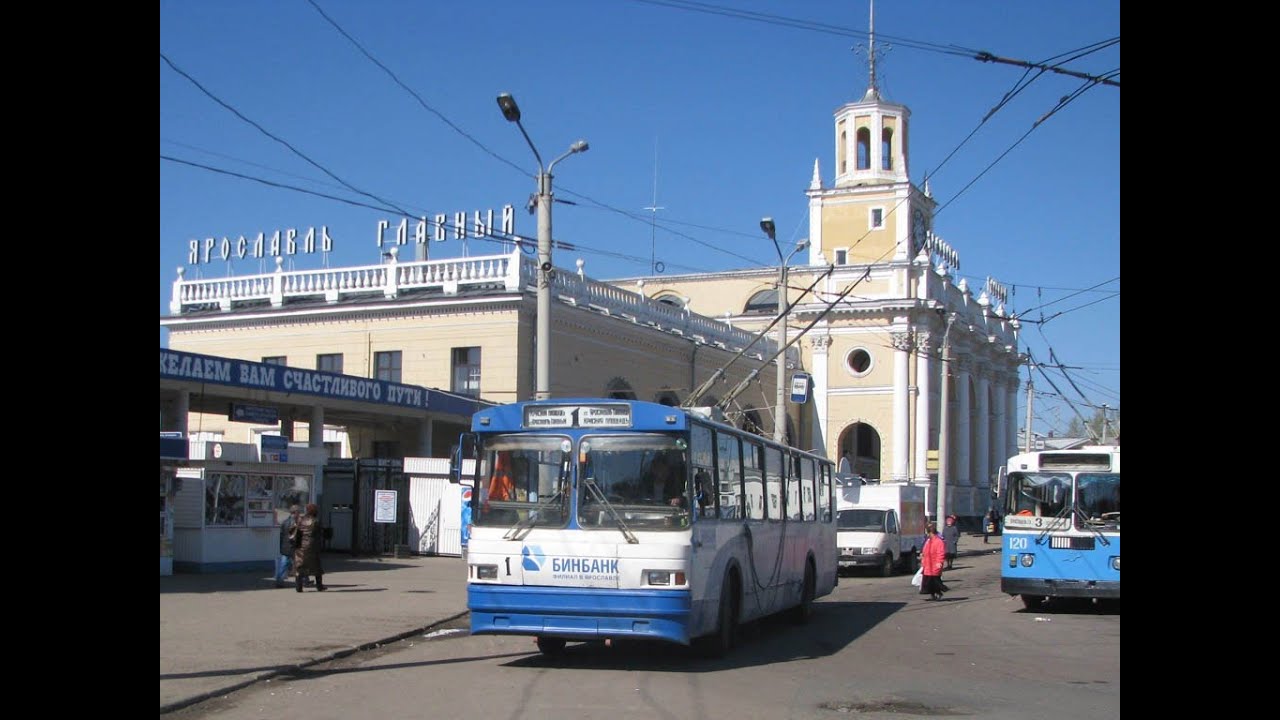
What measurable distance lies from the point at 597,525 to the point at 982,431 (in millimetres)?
63327

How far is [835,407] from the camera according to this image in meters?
64.6

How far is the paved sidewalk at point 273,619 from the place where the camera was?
12539 mm

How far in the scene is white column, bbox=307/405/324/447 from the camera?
30062 mm

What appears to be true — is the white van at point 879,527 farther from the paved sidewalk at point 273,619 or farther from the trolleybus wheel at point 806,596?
the paved sidewalk at point 273,619

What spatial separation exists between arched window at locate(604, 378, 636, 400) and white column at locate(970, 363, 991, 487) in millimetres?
36025

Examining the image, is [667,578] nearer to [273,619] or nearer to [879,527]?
[273,619]

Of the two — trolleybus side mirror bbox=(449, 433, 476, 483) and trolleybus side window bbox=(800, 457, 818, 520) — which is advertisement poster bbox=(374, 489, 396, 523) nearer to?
trolleybus side window bbox=(800, 457, 818, 520)

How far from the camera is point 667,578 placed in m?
13.3

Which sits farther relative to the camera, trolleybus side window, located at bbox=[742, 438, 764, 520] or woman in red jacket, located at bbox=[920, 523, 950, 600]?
woman in red jacket, located at bbox=[920, 523, 950, 600]

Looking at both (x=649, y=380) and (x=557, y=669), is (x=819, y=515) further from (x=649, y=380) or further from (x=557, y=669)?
(x=649, y=380)

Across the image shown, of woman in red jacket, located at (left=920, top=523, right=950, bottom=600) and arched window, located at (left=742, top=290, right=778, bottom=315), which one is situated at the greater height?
arched window, located at (left=742, top=290, right=778, bottom=315)

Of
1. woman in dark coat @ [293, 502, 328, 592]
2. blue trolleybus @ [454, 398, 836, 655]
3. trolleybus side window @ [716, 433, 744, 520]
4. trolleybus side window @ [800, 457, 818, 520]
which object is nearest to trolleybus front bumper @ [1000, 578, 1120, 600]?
trolleybus side window @ [800, 457, 818, 520]
